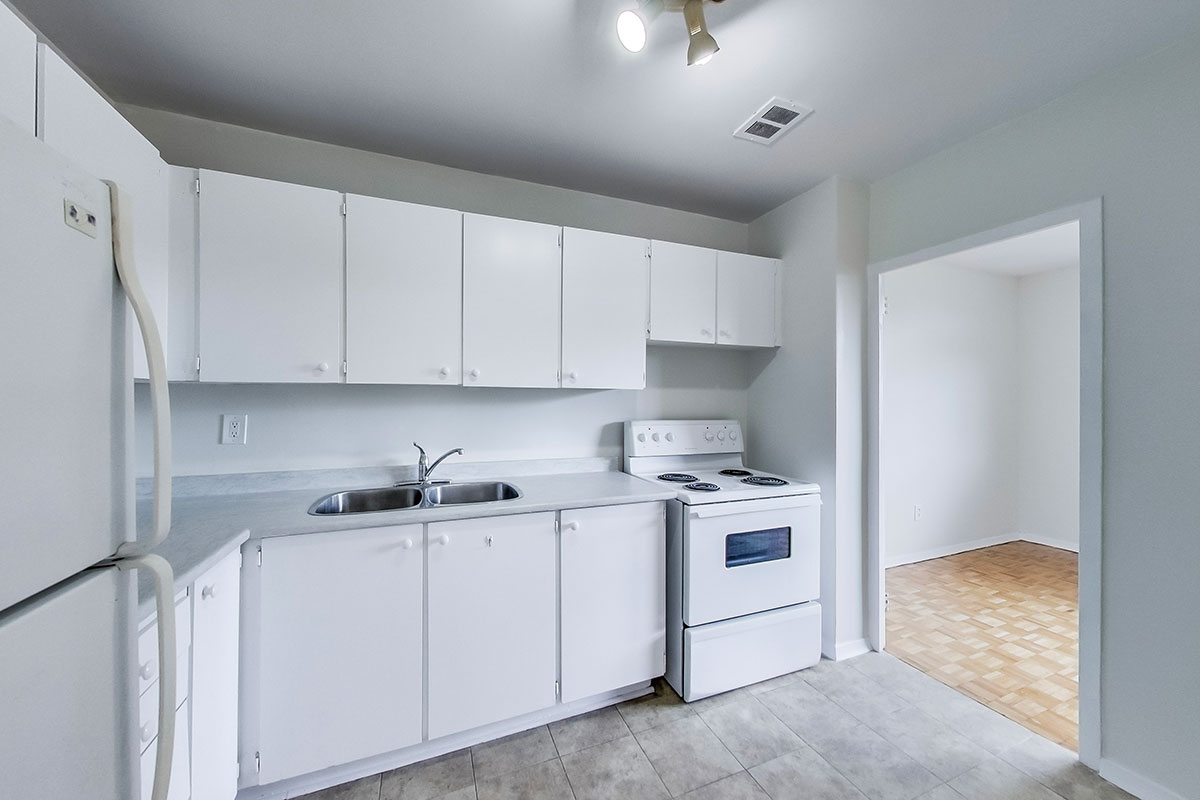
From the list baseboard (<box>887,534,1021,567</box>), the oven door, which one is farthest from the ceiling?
baseboard (<box>887,534,1021,567</box>)

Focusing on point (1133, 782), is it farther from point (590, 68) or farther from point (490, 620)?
point (590, 68)

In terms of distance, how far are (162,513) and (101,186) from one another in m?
0.49

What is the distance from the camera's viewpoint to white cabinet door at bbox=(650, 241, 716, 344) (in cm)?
246

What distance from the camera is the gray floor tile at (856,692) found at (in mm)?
2031

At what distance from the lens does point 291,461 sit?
206cm

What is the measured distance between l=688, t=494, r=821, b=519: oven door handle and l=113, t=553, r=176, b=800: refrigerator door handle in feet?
5.68

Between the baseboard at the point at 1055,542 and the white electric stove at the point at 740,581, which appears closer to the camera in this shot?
the white electric stove at the point at 740,581

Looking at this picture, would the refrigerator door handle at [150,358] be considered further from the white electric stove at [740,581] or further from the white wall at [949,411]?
the white wall at [949,411]

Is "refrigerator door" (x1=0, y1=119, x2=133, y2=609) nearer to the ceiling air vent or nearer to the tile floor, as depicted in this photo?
the tile floor

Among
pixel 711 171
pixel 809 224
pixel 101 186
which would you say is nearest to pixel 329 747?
pixel 101 186

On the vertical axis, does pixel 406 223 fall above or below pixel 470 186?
below

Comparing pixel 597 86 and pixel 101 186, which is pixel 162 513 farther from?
pixel 597 86

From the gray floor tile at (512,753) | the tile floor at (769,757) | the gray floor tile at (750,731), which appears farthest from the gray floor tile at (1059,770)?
the gray floor tile at (512,753)

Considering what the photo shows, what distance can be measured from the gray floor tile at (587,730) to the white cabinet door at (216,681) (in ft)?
3.61
